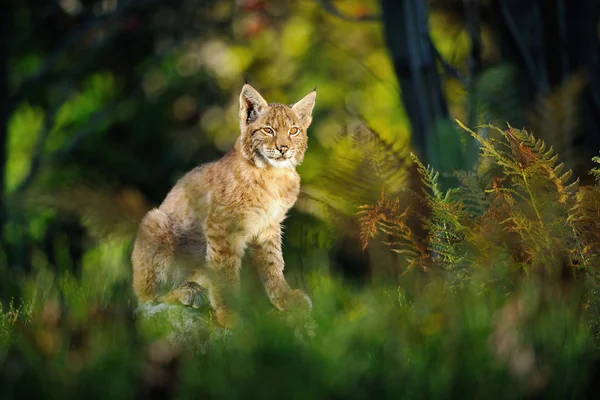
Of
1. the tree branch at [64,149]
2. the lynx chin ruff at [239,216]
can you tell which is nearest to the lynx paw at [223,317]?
the lynx chin ruff at [239,216]

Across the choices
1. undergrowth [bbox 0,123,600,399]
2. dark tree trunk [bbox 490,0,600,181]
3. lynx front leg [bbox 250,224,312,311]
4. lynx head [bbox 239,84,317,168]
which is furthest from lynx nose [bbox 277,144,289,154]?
dark tree trunk [bbox 490,0,600,181]

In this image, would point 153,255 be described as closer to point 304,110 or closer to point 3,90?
point 304,110

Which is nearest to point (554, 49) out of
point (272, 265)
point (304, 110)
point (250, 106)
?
point (304, 110)

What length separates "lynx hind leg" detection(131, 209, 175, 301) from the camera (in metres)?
3.97

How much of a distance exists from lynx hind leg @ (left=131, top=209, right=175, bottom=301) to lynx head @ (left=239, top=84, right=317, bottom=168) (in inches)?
20.6

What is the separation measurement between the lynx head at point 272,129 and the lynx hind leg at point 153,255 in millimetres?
523

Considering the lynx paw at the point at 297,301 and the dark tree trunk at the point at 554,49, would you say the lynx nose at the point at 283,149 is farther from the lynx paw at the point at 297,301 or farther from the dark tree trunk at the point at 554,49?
the dark tree trunk at the point at 554,49

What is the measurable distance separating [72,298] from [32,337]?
155 centimetres

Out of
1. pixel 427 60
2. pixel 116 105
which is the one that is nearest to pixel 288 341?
pixel 427 60

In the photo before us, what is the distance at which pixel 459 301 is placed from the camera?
116 inches

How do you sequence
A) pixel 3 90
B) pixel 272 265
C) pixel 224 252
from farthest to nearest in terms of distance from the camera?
1. pixel 3 90
2. pixel 272 265
3. pixel 224 252

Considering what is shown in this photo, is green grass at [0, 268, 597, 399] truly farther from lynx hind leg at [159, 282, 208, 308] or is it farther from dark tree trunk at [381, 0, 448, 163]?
dark tree trunk at [381, 0, 448, 163]

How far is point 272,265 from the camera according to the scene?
154 inches

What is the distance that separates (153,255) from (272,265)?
0.56m
